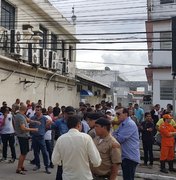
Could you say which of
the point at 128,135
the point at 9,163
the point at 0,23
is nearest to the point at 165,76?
the point at 0,23

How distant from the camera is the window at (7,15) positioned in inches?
768

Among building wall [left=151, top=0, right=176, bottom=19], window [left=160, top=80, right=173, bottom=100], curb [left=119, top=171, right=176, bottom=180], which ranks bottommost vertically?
curb [left=119, top=171, right=176, bottom=180]

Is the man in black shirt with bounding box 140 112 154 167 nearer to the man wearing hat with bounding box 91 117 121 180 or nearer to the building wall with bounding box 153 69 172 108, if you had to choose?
the man wearing hat with bounding box 91 117 121 180

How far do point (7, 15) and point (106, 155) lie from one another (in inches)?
640

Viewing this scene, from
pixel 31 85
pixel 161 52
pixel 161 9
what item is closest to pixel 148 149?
pixel 31 85

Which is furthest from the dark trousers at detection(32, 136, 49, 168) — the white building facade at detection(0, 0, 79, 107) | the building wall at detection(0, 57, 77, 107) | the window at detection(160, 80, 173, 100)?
the window at detection(160, 80, 173, 100)

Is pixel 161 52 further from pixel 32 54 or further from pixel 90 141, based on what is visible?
pixel 90 141

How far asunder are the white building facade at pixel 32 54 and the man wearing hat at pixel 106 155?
1255 cm

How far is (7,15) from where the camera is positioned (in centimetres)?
2008

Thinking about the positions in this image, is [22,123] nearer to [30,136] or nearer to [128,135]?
[30,136]

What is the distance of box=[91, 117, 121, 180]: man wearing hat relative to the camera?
5.07m

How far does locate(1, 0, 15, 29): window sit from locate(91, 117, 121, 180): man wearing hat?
1536 cm

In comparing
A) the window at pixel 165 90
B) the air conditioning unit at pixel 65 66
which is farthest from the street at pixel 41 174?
the air conditioning unit at pixel 65 66

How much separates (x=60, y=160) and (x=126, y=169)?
2185 mm
